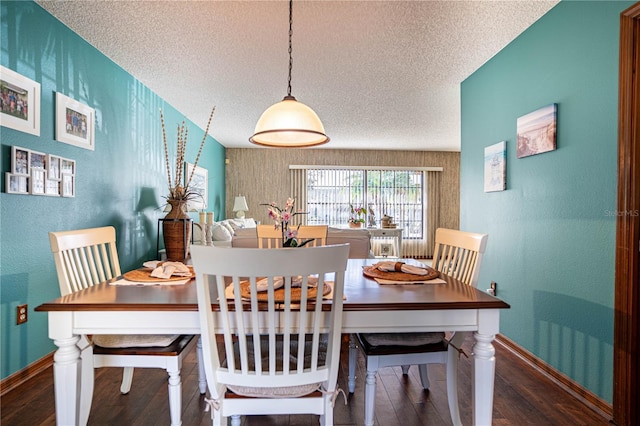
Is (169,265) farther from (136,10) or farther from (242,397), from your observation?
(136,10)

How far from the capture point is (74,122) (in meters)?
2.79

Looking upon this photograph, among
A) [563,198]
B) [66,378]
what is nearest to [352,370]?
[66,378]

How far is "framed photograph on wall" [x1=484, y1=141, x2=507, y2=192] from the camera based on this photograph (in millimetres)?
2979

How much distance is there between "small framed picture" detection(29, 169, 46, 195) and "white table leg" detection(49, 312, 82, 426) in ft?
4.87

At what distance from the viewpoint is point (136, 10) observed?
246cm

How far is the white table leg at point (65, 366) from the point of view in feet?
4.41

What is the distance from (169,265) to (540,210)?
2419 millimetres

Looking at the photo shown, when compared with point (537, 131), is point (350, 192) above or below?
below

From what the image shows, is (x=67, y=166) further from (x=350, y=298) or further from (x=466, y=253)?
(x=466, y=253)

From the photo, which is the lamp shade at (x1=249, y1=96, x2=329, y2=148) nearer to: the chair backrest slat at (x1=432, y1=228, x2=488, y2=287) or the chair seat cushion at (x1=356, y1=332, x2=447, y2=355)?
the chair backrest slat at (x1=432, y1=228, x2=488, y2=287)

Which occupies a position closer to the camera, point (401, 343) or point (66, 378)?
point (66, 378)

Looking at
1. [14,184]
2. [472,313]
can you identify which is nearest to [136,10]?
[14,184]


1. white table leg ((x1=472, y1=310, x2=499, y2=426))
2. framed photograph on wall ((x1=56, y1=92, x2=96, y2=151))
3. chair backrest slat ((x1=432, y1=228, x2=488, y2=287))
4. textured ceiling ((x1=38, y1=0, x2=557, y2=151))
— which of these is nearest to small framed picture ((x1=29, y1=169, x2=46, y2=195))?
framed photograph on wall ((x1=56, y1=92, x2=96, y2=151))

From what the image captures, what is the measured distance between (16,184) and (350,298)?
2.23 metres
